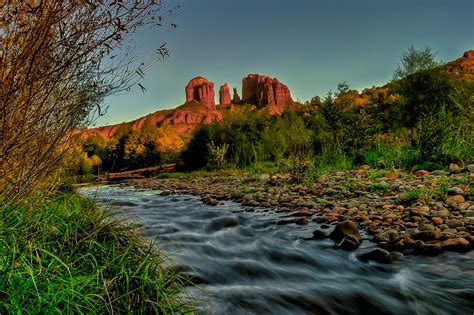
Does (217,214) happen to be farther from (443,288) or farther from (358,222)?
(443,288)

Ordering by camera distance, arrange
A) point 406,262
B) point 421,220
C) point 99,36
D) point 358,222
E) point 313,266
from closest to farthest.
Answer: point 99,36, point 406,262, point 313,266, point 421,220, point 358,222

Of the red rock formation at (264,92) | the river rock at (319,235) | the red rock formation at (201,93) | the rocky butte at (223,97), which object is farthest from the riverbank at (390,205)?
the red rock formation at (201,93)

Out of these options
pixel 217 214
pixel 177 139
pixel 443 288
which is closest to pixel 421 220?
pixel 443 288

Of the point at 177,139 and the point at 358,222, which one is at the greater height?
the point at 177,139

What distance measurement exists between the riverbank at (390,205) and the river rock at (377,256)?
0.28 m

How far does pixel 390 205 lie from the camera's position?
18.3 ft

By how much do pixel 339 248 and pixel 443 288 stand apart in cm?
124

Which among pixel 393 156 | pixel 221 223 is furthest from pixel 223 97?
pixel 221 223

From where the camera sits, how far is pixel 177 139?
29141mm

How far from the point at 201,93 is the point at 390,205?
118 metres

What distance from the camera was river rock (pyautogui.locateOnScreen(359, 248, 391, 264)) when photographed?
3676 millimetres

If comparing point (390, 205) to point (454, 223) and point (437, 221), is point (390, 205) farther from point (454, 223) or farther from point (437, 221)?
point (454, 223)

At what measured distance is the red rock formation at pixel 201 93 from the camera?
11994 centimetres

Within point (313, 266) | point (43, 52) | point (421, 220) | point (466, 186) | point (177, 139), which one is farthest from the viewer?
point (177, 139)
